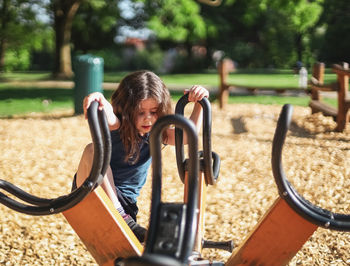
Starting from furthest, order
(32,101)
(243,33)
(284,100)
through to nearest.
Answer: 1. (243,33)
2. (284,100)
3. (32,101)

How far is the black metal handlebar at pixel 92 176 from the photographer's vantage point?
1.56 m

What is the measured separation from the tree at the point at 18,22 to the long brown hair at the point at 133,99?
14.9 metres

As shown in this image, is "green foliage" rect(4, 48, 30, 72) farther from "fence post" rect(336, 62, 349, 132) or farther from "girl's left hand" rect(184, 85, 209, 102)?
"girl's left hand" rect(184, 85, 209, 102)

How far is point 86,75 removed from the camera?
7.92 m

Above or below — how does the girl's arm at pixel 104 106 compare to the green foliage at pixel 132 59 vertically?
above

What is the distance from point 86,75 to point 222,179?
13.7ft

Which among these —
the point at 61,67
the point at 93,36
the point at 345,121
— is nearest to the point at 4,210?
the point at 345,121

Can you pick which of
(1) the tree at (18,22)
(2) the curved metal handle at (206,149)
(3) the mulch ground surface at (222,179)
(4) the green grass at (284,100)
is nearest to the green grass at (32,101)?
(3) the mulch ground surface at (222,179)

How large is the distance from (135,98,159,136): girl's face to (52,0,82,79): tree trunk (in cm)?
1514

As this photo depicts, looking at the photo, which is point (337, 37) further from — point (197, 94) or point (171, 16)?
point (197, 94)

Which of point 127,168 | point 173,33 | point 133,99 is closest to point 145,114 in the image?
point 133,99

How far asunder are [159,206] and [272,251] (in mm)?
544

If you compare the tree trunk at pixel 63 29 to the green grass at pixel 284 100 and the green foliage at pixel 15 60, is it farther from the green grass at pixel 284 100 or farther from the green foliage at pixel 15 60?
the green grass at pixel 284 100

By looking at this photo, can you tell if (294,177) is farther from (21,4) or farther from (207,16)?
(207,16)
